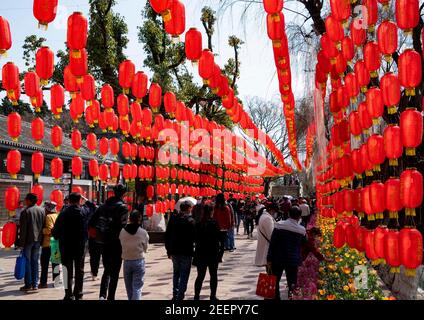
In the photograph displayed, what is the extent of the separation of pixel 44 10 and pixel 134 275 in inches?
160

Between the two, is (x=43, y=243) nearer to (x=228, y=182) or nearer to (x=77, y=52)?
(x=77, y=52)

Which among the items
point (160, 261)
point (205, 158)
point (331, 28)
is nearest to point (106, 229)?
point (331, 28)

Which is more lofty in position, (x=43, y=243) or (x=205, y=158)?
(x=205, y=158)

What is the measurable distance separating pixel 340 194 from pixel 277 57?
3.30 m

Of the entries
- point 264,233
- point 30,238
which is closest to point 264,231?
point 264,233

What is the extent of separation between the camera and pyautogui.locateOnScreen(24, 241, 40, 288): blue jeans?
959cm

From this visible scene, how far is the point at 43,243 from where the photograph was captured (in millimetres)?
10062

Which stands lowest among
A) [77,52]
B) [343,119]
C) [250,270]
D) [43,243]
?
[250,270]

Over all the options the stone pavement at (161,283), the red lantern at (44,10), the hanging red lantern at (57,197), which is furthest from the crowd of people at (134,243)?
the red lantern at (44,10)

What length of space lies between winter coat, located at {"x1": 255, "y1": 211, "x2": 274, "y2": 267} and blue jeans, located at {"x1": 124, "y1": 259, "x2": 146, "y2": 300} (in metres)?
2.89

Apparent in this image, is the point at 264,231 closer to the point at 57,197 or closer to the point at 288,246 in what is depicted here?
the point at 288,246

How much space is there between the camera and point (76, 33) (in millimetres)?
6953

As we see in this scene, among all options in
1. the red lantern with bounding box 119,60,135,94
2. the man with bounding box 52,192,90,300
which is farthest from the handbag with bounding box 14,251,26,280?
the red lantern with bounding box 119,60,135,94
